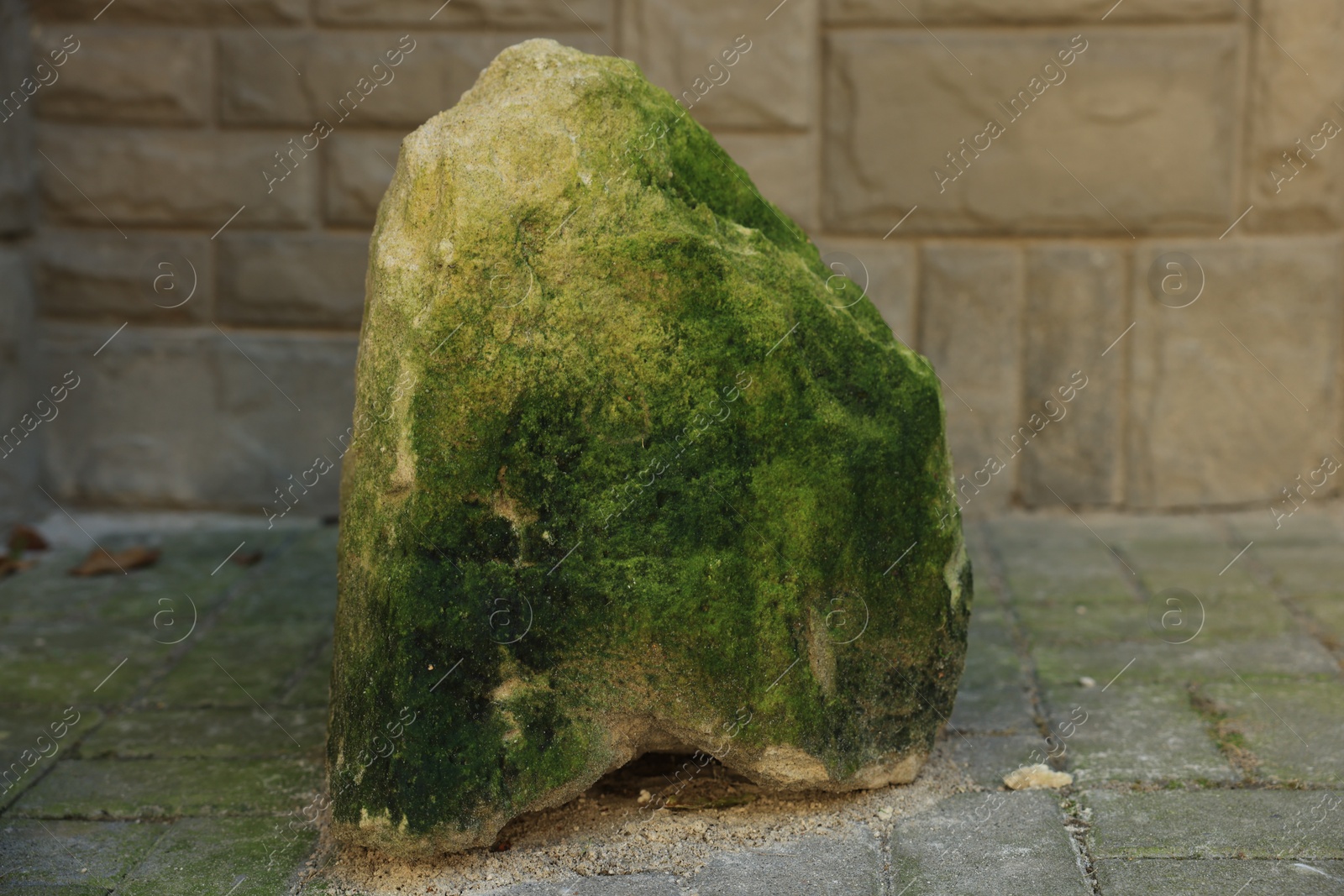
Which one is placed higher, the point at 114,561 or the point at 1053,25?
the point at 1053,25

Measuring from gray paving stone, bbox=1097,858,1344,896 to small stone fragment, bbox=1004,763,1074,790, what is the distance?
0.31 m

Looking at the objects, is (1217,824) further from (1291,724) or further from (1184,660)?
(1184,660)

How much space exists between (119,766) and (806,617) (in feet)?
4.98

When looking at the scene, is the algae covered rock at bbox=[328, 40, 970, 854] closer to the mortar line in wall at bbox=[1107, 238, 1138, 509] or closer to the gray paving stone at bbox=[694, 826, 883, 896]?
the gray paving stone at bbox=[694, 826, 883, 896]

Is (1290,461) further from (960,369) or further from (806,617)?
(806,617)

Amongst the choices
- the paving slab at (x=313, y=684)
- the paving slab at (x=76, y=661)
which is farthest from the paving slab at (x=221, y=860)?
the paving slab at (x=76, y=661)

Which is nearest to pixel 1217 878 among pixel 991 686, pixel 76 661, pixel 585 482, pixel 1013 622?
pixel 991 686

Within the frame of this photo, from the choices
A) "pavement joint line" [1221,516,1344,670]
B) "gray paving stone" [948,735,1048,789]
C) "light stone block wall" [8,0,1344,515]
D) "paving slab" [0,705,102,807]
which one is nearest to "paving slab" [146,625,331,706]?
"paving slab" [0,705,102,807]

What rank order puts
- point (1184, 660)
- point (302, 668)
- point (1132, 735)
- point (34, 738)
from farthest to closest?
point (302, 668), point (1184, 660), point (34, 738), point (1132, 735)

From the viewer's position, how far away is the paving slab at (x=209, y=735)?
9.57 feet

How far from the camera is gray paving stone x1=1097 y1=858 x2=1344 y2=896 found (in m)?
2.22

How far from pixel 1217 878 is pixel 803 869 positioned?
0.69 meters

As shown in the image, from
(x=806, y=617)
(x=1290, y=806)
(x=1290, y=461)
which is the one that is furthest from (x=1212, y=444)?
(x=806, y=617)

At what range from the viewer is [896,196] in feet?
15.0
